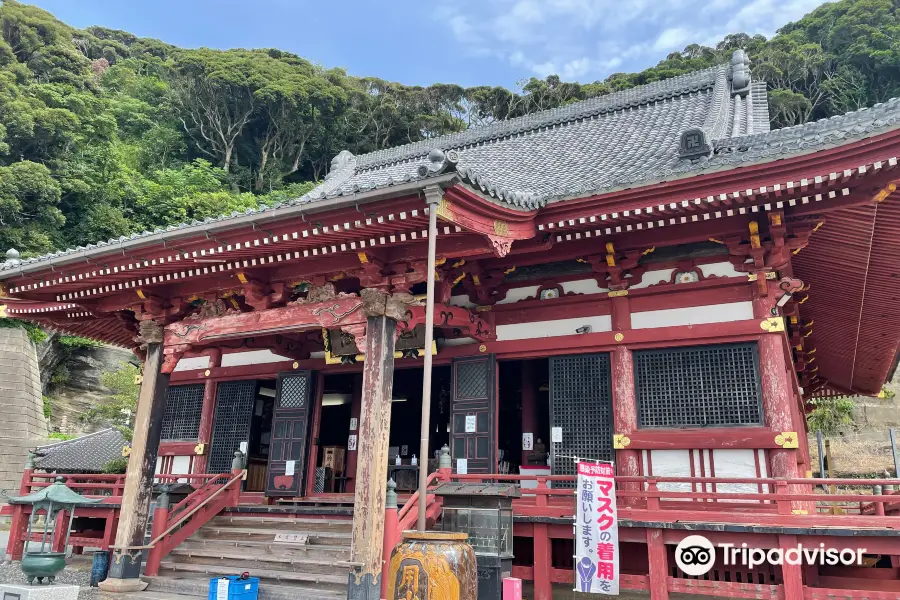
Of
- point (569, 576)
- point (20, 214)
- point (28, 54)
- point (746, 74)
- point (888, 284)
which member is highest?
point (28, 54)

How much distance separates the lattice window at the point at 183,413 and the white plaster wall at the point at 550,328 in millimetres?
7380

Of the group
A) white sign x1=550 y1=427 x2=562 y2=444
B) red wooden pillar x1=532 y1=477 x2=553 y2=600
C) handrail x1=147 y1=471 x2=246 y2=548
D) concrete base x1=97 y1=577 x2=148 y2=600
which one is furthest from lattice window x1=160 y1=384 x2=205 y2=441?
red wooden pillar x1=532 y1=477 x2=553 y2=600

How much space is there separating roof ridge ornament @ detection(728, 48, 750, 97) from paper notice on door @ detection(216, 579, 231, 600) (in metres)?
14.2

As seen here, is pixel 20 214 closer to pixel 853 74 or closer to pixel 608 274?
pixel 608 274

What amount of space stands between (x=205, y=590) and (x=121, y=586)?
1326 mm

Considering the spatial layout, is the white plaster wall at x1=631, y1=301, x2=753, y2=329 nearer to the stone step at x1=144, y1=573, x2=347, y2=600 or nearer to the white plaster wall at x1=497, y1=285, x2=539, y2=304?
the white plaster wall at x1=497, y1=285, x2=539, y2=304

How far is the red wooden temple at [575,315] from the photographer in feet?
22.7

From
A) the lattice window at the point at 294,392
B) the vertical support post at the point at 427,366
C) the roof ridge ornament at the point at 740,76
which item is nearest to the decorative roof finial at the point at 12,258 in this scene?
the lattice window at the point at 294,392

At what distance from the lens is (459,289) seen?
10000 mm

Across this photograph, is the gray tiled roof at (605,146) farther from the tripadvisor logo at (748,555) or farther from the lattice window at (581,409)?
the tripadvisor logo at (748,555)

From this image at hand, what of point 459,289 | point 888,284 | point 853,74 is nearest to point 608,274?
point 459,289

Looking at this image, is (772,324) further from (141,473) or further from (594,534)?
(141,473)

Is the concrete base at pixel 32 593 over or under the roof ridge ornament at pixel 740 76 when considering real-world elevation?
under

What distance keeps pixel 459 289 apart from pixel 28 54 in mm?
39971
